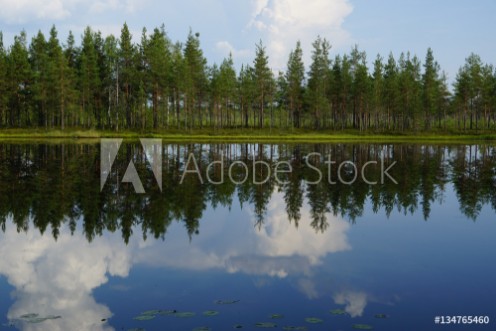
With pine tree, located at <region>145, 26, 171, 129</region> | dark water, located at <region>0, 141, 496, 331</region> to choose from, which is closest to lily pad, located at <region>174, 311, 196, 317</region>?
dark water, located at <region>0, 141, 496, 331</region>

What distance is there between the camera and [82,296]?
37.7 ft

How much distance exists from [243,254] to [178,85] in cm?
7429

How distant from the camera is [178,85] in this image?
86312mm

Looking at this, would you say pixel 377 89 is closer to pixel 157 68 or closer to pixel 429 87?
pixel 429 87

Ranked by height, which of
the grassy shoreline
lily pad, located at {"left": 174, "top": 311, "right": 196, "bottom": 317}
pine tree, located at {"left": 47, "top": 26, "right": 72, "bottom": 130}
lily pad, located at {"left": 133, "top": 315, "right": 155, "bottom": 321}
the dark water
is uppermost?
pine tree, located at {"left": 47, "top": 26, "right": 72, "bottom": 130}

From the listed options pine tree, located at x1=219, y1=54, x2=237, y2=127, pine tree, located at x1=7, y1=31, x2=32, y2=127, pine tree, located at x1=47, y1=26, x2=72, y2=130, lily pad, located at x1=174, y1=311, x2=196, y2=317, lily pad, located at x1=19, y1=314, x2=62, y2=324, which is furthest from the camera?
pine tree, located at x1=219, y1=54, x2=237, y2=127

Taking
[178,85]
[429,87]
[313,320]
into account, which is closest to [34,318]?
[313,320]

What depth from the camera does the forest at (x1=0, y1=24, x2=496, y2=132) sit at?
87688 mm

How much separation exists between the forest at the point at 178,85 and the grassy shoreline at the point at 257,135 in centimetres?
335

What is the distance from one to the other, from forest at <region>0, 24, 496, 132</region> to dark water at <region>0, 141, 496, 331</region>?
6208cm

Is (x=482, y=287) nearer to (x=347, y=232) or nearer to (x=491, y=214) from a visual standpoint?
(x=347, y=232)

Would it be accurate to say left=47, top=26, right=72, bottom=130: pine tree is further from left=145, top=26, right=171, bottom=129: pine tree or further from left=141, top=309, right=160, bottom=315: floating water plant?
left=141, top=309, right=160, bottom=315: floating water plant

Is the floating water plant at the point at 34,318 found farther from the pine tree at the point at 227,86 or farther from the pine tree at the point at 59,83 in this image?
the pine tree at the point at 227,86

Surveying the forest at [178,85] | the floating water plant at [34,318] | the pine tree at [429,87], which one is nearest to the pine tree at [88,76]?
the forest at [178,85]
